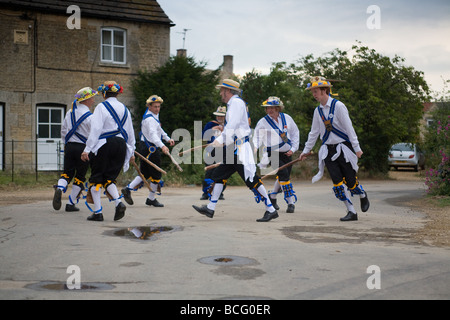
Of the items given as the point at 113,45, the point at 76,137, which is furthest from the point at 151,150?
Answer: the point at 113,45

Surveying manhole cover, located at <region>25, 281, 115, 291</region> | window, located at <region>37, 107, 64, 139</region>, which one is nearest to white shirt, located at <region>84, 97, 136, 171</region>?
manhole cover, located at <region>25, 281, 115, 291</region>

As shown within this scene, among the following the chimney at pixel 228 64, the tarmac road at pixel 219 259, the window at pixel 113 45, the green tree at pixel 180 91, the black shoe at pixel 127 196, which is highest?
the chimney at pixel 228 64

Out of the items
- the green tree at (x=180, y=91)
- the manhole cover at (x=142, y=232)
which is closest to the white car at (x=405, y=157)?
the green tree at (x=180, y=91)

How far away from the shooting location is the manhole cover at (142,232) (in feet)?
26.1

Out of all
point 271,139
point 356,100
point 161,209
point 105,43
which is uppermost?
point 105,43

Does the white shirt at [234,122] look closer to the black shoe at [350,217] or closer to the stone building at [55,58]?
the black shoe at [350,217]

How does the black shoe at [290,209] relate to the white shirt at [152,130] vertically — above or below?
below

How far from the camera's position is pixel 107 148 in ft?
30.8

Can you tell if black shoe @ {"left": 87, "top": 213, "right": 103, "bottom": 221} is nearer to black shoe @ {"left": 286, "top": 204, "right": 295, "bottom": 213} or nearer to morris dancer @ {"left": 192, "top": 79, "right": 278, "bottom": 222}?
morris dancer @ {"left": 192, "top": 79, "right": 278, "bottom": 222}

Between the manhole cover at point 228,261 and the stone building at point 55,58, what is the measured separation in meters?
14.8
